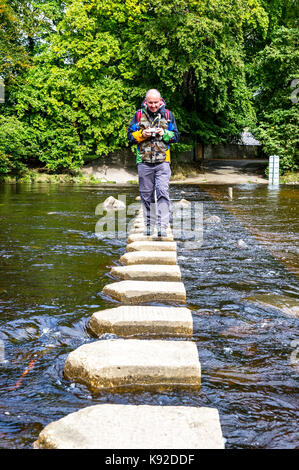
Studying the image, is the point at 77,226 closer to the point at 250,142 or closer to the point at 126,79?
the point at 126,79

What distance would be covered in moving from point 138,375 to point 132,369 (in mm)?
47

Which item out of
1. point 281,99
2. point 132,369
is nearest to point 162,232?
point 132,369

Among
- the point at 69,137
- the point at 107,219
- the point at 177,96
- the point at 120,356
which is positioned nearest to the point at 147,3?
the point at 177,96

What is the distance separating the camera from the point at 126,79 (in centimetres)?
2592

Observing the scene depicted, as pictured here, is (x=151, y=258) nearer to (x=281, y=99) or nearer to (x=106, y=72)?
(x=106, y=72)

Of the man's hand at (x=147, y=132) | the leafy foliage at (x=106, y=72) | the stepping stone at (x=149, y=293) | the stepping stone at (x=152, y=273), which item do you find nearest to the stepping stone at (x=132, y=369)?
the stepping stone at (x=149, y=293)

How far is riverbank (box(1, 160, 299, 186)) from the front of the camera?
2406cm

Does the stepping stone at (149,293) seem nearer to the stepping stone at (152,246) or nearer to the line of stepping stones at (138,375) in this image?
the line of stepping stones at (138,375)

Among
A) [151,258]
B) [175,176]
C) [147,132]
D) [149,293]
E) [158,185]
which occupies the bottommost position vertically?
[149,293]

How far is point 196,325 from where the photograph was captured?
3.66m

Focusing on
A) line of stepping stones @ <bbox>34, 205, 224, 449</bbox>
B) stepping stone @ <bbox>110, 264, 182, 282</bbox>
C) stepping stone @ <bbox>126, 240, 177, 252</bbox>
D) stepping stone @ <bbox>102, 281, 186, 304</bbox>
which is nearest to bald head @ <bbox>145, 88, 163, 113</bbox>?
stepping stone @ <bbox>126, 240, 177, 252</bbox>

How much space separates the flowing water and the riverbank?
641 inches

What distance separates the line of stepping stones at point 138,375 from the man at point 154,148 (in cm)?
255
